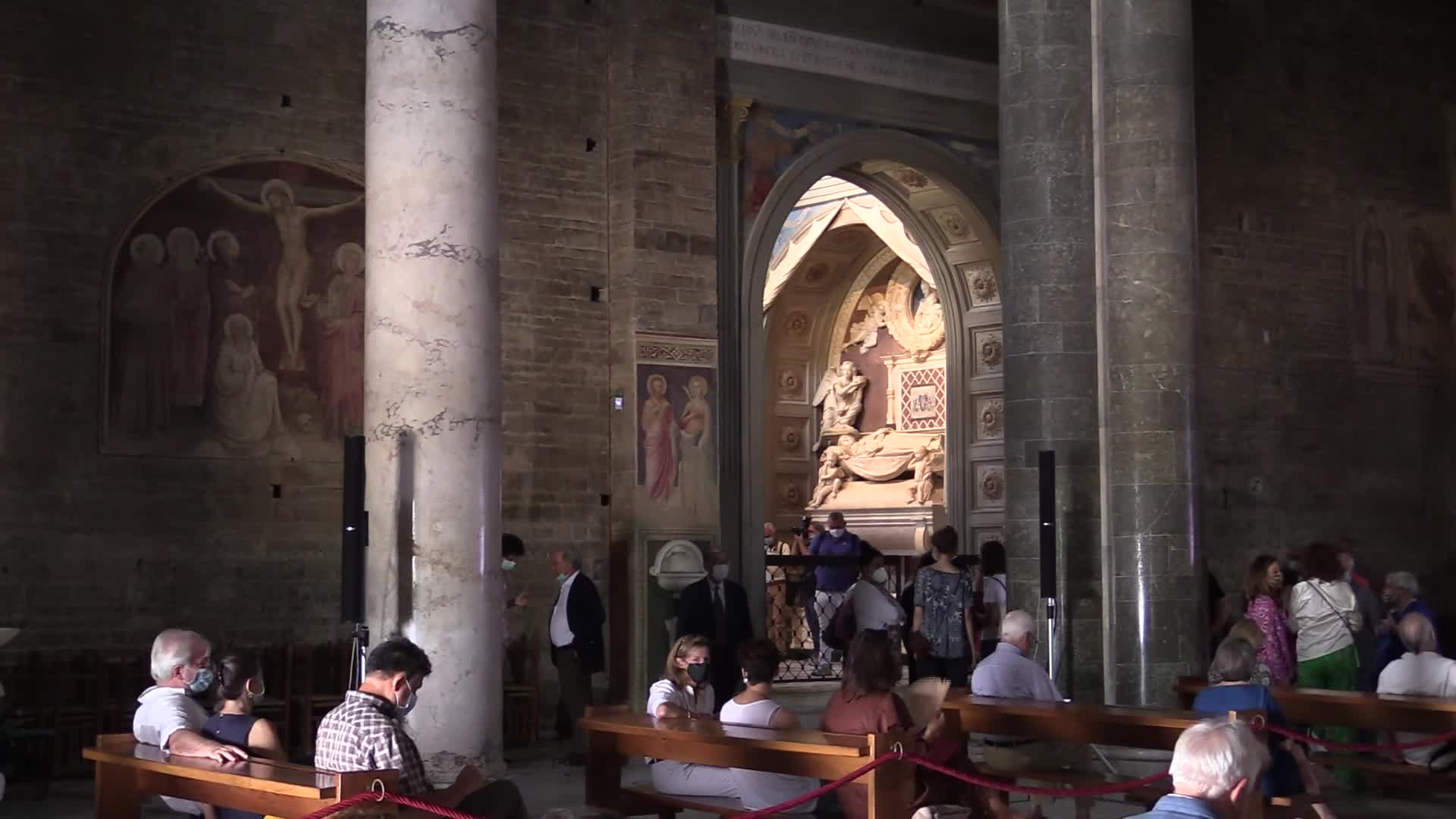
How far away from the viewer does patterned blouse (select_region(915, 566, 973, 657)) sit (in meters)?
10.9

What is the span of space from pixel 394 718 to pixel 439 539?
2969mm

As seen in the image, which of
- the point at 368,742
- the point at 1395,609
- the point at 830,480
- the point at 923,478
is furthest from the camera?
the point at 830,480

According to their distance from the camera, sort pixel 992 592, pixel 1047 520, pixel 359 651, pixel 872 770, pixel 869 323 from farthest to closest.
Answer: pixel 869 323 → pixel 992 592 → pixel 1047 520 → pixel 359 651 → pixel 872 770

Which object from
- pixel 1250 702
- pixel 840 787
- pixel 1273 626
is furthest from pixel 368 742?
pixel 1273 626

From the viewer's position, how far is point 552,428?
1294 cm

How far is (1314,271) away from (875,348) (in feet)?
16.1

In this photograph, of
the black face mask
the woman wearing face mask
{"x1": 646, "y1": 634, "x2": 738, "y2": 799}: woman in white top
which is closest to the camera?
the woman wearing face mask

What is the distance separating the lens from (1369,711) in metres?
7.83

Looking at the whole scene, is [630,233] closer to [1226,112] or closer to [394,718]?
[1226,112]

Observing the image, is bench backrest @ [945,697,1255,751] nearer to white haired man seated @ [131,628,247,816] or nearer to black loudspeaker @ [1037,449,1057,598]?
black loudspeaker @ [1037,449,1057,598]

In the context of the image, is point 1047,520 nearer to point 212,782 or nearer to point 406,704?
point 406,704

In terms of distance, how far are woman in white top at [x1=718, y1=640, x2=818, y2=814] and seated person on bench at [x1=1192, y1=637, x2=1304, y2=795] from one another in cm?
147

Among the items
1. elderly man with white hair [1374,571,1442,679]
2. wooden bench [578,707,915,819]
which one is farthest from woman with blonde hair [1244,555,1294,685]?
wooden bench [578,707,915,819]

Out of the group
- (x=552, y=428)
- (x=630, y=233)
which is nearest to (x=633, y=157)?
(x=630, y=233)
